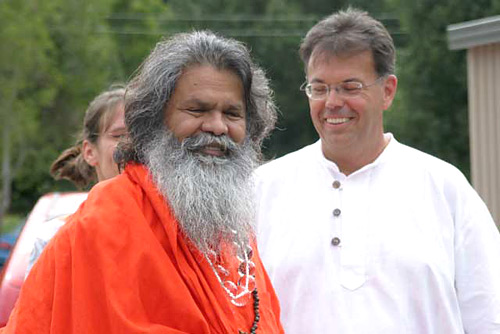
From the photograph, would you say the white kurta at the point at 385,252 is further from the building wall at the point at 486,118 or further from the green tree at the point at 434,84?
the green tree at the point at 434,84

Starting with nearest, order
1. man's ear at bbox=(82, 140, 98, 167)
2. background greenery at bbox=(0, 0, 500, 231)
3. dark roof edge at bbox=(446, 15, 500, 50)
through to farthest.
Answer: man's ear at bbox=(82, 140, 98, 167), dark roof edge at bbox=(446, 15, 500, 50), background greenery at bbox=(0, 0, 500, 231)

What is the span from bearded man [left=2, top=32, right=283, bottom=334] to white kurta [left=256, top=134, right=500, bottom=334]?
404 mm

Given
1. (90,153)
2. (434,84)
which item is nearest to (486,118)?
(90,153)

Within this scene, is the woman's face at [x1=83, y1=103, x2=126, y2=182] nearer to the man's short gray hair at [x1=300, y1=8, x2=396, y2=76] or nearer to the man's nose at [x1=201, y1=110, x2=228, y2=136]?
the man's short gray hair at [x1=300, y1=8, x2=396, y2=76]

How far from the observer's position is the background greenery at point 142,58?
668 inches

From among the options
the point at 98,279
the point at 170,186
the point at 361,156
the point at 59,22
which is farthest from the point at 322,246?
the point at 59,22

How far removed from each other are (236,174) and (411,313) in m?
1.05

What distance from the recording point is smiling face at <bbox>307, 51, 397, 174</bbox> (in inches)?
144

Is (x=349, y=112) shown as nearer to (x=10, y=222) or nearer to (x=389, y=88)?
(x=389, y=88)

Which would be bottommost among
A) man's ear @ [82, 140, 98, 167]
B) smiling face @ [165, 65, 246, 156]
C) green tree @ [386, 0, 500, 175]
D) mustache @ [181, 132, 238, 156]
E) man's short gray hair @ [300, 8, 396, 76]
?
green tree @ [386, 0, 500, 175]

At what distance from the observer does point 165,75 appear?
2791 mm

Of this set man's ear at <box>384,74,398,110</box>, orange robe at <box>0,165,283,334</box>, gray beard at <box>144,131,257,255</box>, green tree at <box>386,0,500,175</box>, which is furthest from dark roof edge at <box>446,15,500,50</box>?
green tree at <box>386,0,500,175</box>

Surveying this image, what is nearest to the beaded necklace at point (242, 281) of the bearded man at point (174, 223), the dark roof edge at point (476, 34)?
the bearded man at point (174, 223)

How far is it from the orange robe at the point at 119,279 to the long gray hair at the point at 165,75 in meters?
0.24
